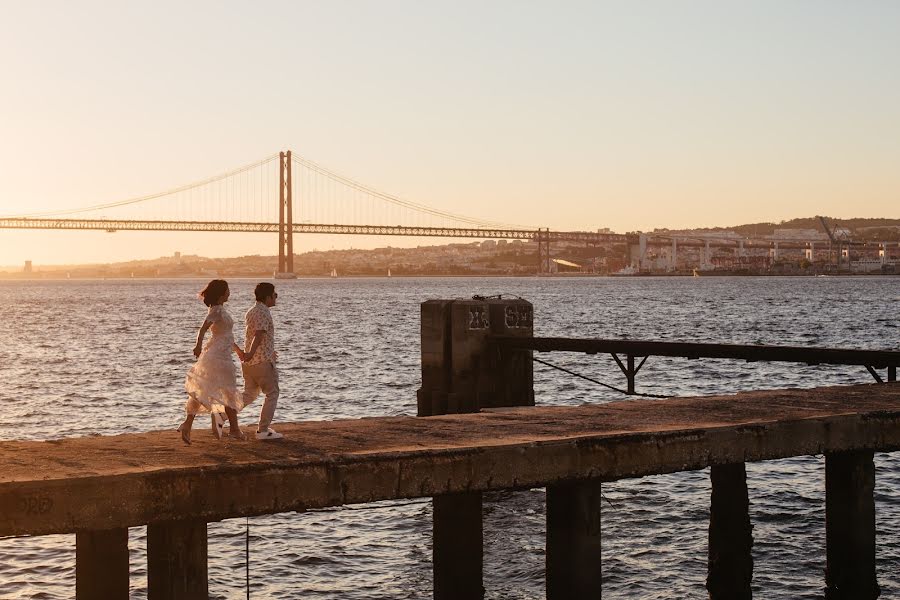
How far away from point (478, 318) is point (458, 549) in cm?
761

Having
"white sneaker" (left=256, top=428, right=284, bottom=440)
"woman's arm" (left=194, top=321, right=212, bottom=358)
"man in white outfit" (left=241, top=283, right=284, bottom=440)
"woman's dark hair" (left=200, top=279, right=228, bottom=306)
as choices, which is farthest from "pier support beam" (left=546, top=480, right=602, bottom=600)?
"woman's dark hair" (left=200, top=279, right=228, bottom=306)

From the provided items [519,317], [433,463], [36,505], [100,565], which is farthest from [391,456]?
[519,317]

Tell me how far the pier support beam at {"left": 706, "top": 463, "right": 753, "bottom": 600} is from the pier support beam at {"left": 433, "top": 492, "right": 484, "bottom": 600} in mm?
2486

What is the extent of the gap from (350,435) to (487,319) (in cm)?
766

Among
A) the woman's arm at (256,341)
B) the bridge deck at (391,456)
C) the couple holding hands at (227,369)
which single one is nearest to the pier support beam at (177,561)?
the bridge deck at (391,456)

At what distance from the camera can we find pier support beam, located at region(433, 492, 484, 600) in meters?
8.09

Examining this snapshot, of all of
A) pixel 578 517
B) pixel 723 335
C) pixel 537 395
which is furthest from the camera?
pixel 723 335

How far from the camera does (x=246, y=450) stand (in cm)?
749

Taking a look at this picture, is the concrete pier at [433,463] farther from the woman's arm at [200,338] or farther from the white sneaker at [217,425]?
the woman's arm at [200,338]

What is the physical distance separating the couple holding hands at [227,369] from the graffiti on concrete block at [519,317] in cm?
775

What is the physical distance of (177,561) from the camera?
6.49 meters

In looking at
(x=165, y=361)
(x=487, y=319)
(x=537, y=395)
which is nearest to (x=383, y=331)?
(x=165, y=361)

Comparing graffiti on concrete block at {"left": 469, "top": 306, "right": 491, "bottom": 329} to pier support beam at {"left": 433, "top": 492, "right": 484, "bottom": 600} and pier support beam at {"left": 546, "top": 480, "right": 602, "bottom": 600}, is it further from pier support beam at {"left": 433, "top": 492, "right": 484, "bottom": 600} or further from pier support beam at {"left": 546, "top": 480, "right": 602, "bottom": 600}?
pier support beam at {"left": 546, "top": 480, "right": 602, "bottom": 600}

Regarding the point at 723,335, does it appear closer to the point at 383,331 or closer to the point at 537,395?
the point at 383,331
